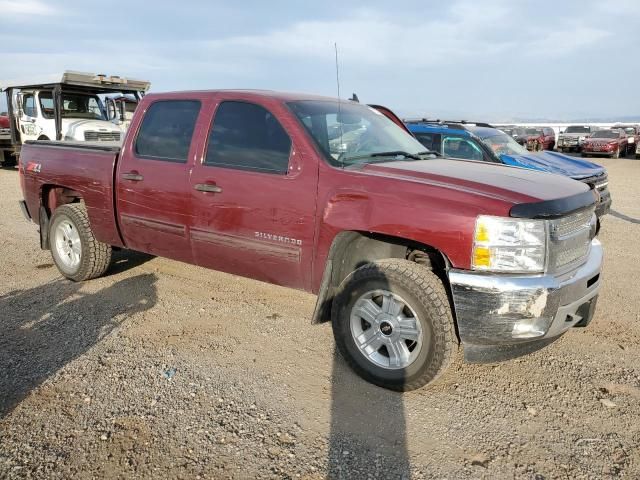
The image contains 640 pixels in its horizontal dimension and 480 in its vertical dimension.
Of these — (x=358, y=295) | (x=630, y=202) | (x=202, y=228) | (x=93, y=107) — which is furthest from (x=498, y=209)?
(x=93, y=107)

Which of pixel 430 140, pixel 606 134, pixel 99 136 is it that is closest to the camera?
pixel 430 140

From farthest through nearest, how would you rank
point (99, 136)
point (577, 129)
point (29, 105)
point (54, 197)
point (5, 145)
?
point (577, 129)
point (5, 145)
point (29, 105)
point (99, 136)
point (54, 197)

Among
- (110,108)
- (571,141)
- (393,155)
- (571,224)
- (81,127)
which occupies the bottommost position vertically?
(571,141)

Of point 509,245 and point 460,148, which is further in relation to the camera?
point 460,148

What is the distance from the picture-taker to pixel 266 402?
10.6 ft

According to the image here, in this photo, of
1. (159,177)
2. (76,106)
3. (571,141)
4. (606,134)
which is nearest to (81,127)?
(76,106)

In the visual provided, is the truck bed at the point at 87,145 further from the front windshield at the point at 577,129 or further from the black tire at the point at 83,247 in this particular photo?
the front windshield at the point at 577,129

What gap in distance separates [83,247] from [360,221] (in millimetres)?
3115

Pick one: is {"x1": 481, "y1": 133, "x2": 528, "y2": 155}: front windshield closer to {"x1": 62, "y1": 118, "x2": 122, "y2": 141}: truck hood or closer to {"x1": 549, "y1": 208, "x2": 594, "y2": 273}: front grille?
{"x1": 549, "y1": 208, "x2": 594, "y2": 273}: front grille

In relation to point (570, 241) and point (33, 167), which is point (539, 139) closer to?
point (33, 167)

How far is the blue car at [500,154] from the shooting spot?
801 centimetres

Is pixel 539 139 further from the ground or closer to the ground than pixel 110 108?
closer to the ground

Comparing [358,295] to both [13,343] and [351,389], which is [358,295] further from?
[13,343]

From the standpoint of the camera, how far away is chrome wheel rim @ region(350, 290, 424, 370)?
3291 millimetres
